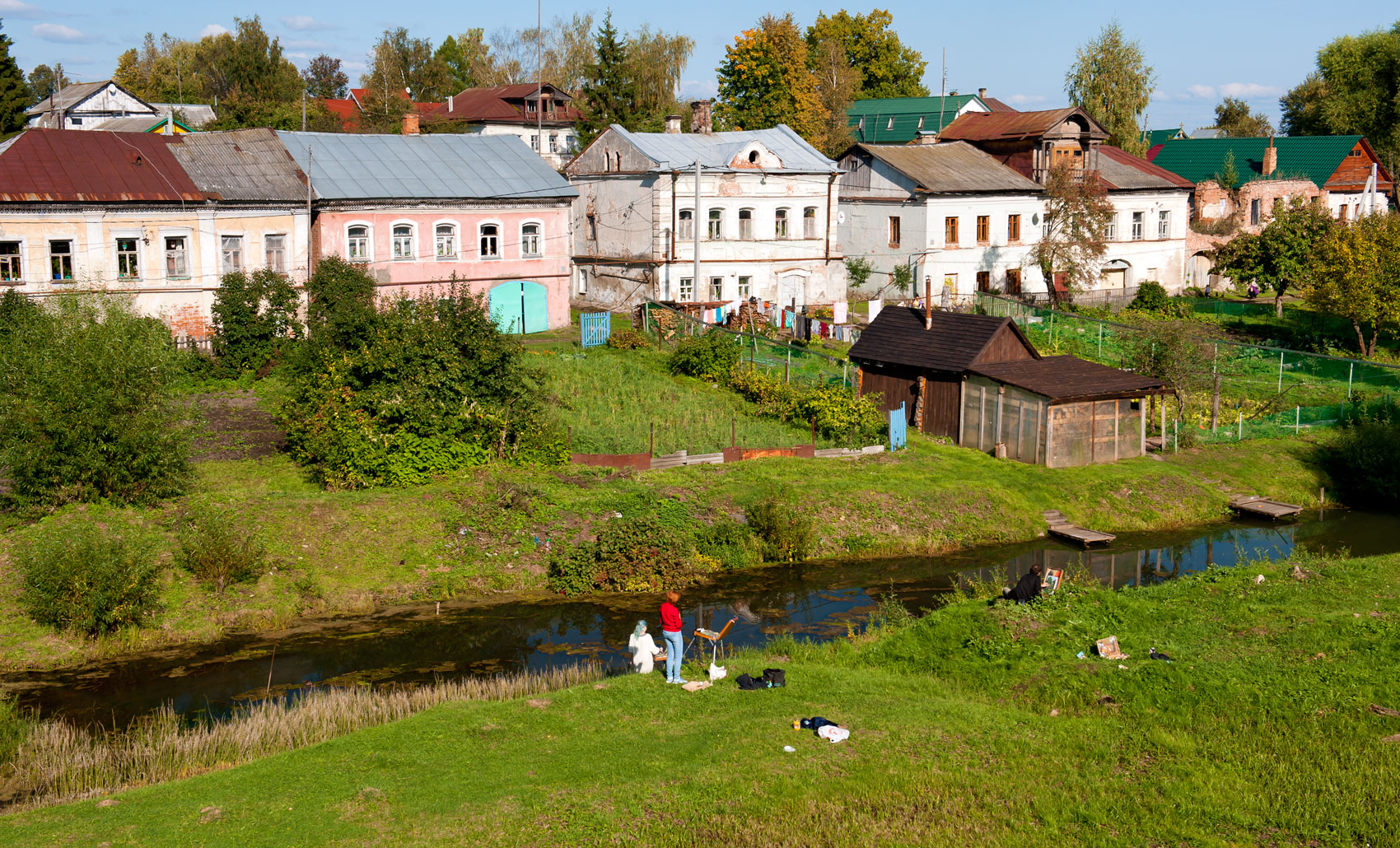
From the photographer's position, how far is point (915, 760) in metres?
14.1

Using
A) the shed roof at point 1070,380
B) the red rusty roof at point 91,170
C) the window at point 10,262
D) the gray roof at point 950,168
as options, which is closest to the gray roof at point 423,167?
the red rusty roof at point 91,170

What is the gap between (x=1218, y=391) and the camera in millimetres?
34281

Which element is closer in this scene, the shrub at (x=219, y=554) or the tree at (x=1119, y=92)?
the shrub at (x=219, y=554)

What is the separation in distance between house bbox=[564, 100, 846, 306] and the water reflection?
843 inches

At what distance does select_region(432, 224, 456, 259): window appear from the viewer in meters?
41.0

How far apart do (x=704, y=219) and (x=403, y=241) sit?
1209 cm

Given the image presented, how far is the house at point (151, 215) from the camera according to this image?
111ft

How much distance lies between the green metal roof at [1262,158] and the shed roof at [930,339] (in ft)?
123

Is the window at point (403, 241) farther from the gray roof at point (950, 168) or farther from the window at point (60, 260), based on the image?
the gray roof at point (950, 168)

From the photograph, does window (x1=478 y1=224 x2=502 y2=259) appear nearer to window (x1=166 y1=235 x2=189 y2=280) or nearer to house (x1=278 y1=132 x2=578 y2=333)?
house (x1=278 y1=132 x2=578 y2=333)

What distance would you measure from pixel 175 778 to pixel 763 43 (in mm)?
65473

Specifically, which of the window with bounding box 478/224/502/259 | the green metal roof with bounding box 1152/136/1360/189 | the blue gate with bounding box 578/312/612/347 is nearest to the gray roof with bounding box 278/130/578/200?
the window with bounding box 478/224/502/259

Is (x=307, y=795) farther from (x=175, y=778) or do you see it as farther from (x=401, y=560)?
(x=401, y=560)

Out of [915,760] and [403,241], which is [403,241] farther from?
[915,760]
